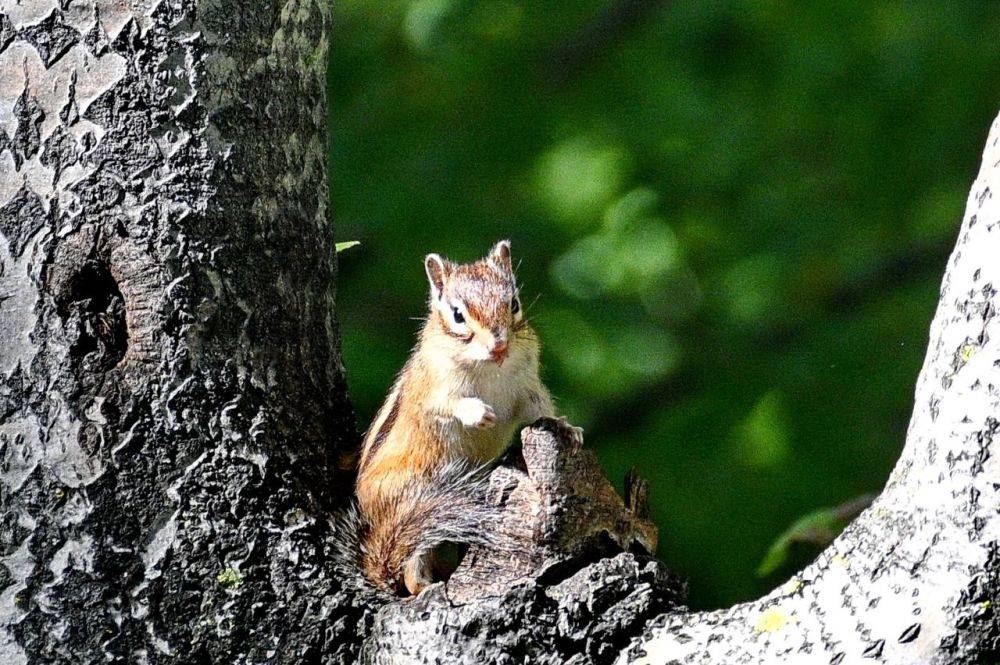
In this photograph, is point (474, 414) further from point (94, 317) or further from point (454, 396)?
point (94, 317)

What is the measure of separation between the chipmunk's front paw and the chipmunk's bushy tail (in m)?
0.47

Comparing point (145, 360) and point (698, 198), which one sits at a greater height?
point (698, 198)

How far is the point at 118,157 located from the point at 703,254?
3.33 m

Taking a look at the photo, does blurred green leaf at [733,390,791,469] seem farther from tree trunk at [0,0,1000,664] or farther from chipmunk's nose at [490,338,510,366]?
tree trunk at [0,0,1000,664]

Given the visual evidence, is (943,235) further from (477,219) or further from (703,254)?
(477,219)

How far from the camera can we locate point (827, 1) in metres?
4.97

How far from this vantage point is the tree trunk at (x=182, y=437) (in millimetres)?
1967

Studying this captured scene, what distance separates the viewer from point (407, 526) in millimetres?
2340

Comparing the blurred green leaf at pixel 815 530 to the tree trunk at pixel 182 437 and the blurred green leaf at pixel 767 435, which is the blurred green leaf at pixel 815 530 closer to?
the tree trunk at pixel 182 437

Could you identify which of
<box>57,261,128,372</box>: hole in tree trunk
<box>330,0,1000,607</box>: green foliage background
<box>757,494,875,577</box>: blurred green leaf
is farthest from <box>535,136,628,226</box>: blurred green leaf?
<box>57,261,128,372</box>: hole in tree trunk

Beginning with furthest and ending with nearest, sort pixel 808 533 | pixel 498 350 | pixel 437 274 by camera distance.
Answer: pixel 437 274
pixel 808 533
pixel 498 350

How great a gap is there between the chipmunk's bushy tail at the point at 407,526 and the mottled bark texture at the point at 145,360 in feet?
0.42

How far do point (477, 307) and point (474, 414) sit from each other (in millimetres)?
262

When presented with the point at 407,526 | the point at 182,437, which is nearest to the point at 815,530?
the point at 407,526
